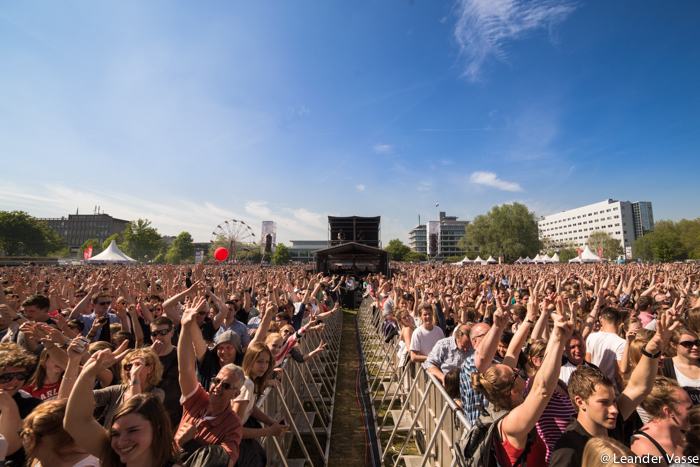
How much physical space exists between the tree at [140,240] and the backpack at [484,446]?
108 meters

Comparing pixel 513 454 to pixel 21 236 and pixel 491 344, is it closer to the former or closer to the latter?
pixel 491 344

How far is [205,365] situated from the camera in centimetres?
367

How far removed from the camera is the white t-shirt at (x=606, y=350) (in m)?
3.96

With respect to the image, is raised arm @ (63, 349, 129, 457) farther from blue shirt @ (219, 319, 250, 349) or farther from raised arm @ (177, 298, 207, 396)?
blue shirt @ (219, 319, 250, 349)

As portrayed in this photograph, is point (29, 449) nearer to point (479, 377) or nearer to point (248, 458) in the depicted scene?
point (248, 458)

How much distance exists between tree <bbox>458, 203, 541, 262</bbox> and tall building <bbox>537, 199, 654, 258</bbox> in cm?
4568

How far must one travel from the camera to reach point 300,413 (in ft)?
19.8

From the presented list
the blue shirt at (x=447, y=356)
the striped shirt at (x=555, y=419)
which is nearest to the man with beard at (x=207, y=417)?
the striped shirt at (x=555, y=419)

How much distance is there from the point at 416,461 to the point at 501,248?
261 ft

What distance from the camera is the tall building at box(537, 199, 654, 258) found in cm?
12556

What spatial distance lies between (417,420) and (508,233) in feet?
263

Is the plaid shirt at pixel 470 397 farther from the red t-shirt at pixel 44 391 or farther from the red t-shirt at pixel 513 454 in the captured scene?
the red t-shirt at pixel 44 391

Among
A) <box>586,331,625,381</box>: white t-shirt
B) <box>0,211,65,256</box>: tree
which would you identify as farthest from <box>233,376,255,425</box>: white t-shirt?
<box>0,211,65,256</box>: tree

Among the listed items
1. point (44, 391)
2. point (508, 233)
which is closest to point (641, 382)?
point (44, 391)
